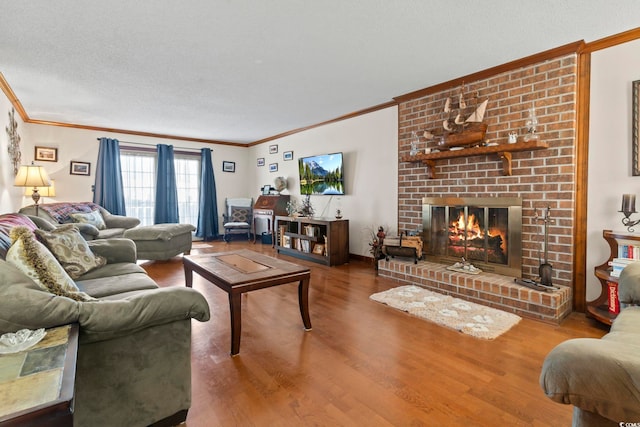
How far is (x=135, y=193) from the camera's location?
642 cm

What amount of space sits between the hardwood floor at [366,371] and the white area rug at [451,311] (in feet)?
0.28

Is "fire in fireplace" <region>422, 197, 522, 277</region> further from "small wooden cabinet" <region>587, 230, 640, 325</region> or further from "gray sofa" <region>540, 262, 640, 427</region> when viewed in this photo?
"gray sofa" <region>540, 262, 640, 427</region>

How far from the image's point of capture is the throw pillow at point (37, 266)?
1.38m

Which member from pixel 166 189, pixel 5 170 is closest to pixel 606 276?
pixel 5 170

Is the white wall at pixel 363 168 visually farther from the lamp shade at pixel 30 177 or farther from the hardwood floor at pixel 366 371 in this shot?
the lamp shade at pixel 30 177

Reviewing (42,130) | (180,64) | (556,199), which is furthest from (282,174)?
(556,199)

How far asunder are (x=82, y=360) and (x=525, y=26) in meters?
3.45

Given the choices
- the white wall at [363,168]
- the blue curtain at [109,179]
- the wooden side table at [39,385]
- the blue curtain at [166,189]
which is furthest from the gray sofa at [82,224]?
the wooden side table at [39,385]

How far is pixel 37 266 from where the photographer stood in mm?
1416

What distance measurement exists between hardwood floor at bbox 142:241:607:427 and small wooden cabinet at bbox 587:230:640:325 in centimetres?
12

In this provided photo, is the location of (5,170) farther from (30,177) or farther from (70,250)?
(70,250)

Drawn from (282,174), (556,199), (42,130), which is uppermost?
(42,130)

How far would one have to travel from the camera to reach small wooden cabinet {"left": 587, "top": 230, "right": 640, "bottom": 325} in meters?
2.43

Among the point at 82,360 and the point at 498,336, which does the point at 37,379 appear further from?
the point at 498,336
